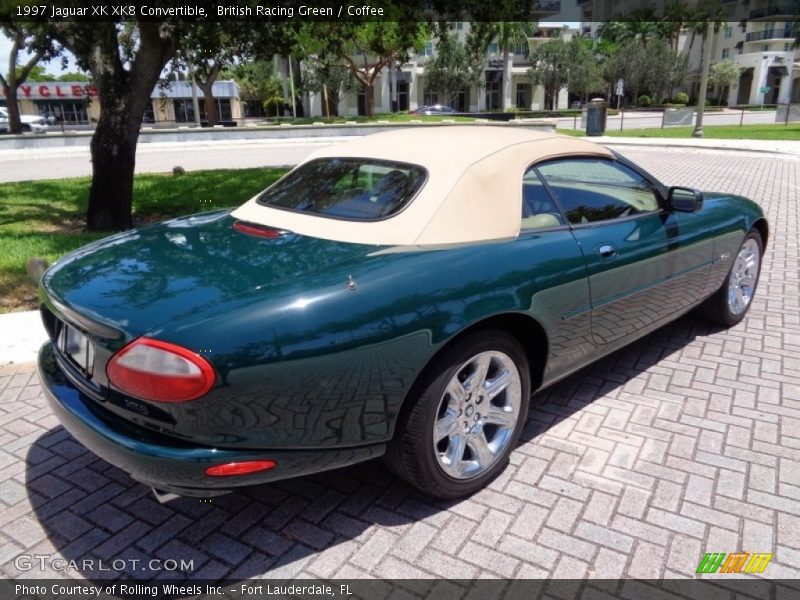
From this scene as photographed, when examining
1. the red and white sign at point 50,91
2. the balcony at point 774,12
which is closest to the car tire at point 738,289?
the red and white sign at point 50,91

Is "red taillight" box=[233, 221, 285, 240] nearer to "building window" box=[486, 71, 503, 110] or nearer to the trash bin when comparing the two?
the trash bin

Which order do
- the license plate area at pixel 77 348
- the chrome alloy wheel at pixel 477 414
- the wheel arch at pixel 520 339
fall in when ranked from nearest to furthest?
the license plate area at pixel 77 348 < the wheel arch at pixel 520 339 < the chrome alloy wheel at pixel 477 414

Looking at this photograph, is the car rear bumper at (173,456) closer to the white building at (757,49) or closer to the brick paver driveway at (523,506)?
the brick paver driveway at (523,506)

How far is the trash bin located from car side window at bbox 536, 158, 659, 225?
81.2 feet

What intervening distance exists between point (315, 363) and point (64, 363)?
1.25 m

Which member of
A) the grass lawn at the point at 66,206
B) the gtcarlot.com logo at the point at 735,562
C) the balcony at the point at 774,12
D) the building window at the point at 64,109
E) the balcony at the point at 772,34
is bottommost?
the gtcarlot.com logo at the point at 735,562

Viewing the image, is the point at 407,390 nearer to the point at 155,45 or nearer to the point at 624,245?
the point at 624,245

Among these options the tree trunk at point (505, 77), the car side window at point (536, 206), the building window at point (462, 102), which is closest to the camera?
the car side window at point (536, 206)

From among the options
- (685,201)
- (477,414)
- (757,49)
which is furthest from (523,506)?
(757,49)

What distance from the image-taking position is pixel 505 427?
9.87 feet

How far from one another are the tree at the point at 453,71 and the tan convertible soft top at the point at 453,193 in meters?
60.9

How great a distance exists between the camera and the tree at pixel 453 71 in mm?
61062

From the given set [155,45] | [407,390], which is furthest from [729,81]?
[407,390]

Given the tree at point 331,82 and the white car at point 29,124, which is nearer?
the white car at point 29,124
